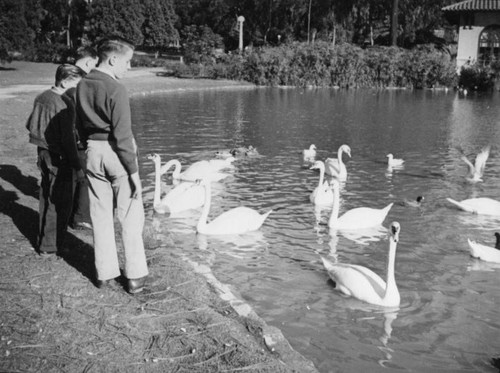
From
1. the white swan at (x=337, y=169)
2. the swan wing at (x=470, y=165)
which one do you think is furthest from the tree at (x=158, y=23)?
the swan wing at (x=470, y=165)

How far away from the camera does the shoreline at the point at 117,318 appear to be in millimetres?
4344

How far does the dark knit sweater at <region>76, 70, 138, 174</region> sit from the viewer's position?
16.4ft

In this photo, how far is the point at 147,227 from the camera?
334 inches

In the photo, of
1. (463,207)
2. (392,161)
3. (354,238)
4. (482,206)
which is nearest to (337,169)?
(392,161)

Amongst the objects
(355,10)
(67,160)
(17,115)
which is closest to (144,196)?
(67,160)

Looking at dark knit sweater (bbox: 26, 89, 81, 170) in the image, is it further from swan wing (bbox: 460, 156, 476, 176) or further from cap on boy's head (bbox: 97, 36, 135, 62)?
swan wing (bbox: 460, 156, 476, 176)

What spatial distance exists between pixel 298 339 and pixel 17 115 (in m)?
15.4

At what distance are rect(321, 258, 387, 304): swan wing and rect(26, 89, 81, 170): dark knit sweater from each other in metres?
3.17

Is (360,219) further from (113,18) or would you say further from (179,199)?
(113,18)


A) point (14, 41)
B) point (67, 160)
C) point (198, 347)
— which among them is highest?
point (14, 41)

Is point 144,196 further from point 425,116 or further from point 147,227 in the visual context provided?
point 425,116

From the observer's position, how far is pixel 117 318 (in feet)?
16.2

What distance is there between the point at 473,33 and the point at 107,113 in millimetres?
47072

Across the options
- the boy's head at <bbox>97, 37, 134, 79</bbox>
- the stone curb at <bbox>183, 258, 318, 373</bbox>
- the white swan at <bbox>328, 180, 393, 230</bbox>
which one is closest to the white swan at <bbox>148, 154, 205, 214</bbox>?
the white swan at <bbox>328, 180, 393, 230</bbox>
